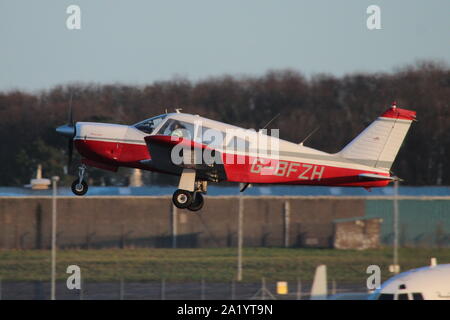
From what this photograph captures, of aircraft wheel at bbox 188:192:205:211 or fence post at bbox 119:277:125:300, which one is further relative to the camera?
fence post at bbox 119:277:125:300

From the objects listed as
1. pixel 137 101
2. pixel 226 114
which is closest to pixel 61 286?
pixel 137 101

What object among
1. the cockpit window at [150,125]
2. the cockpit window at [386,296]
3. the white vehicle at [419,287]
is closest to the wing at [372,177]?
the white vehicle at [419,287]

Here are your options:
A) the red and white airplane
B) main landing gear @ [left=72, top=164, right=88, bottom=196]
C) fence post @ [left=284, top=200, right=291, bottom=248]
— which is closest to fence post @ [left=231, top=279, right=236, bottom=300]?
fence post @ [left=284, top=200, right=291, bottom=248]

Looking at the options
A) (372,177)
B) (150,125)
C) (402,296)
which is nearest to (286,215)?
(372,177)

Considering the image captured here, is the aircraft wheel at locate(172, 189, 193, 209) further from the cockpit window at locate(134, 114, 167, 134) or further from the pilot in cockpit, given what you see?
the cockpit window at locate(134, 114, 167, 134)

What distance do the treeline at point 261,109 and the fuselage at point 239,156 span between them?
19.7 m

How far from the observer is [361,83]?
178 feet

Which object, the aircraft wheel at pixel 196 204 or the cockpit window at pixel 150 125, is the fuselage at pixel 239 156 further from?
the aircraft wheel at pixel 196 204

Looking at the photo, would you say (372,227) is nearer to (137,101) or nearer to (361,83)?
(361,83)

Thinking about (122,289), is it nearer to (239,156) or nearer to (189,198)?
(189,198)

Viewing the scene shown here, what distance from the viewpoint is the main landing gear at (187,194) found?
Answer: 78.8 feet

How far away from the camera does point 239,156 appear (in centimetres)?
2403

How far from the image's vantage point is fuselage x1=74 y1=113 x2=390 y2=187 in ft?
78.3

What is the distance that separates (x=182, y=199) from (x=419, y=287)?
632 cm
